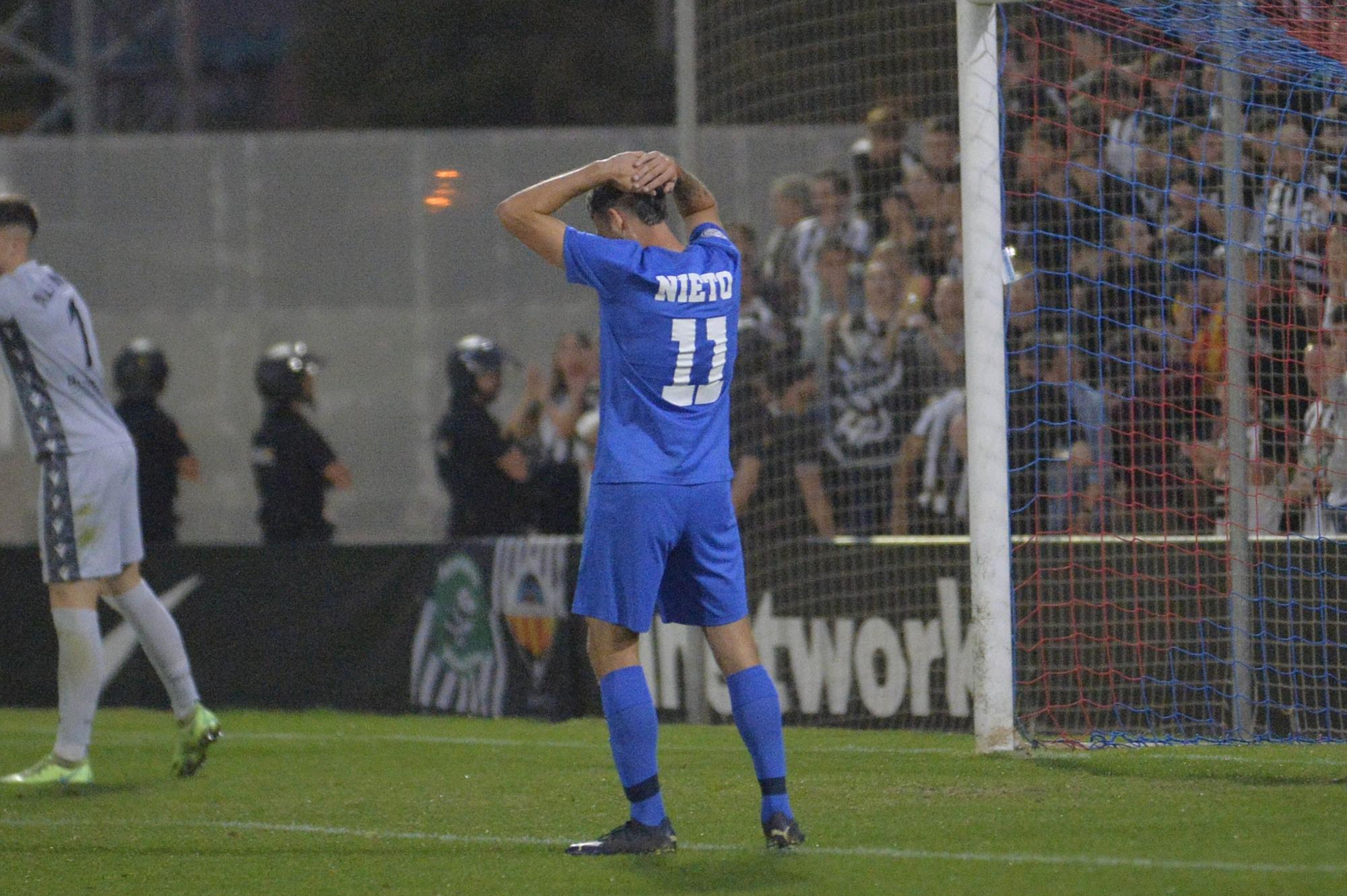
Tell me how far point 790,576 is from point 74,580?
370 cm

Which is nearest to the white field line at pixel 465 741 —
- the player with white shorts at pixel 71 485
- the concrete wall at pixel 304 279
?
the player with white shorts at pixel 71 485

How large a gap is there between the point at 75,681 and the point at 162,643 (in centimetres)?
39

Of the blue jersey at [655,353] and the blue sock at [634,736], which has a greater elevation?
the blue jersey at [655,353]

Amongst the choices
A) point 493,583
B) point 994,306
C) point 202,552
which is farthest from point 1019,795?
point 202,552

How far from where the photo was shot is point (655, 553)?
5.61m

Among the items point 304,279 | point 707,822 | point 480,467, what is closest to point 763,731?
point 707,822

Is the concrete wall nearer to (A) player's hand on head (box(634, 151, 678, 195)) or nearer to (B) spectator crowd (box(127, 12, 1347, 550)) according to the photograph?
(B) spectator crowd (box(127, 12, 1347, 550))

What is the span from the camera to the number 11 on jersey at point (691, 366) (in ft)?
18.6

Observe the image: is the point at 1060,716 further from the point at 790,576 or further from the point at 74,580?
the point at 74,580

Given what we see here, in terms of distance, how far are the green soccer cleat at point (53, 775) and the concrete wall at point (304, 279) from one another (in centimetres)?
697

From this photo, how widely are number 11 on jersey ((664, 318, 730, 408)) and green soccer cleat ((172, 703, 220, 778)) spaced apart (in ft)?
11.1

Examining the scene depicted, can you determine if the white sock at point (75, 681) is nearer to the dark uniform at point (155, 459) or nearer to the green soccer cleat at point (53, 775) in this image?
the green soccer cleat at point (53, 775)

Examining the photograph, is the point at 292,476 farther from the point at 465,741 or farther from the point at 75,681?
the point at 75,681

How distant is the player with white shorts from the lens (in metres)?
7.99
